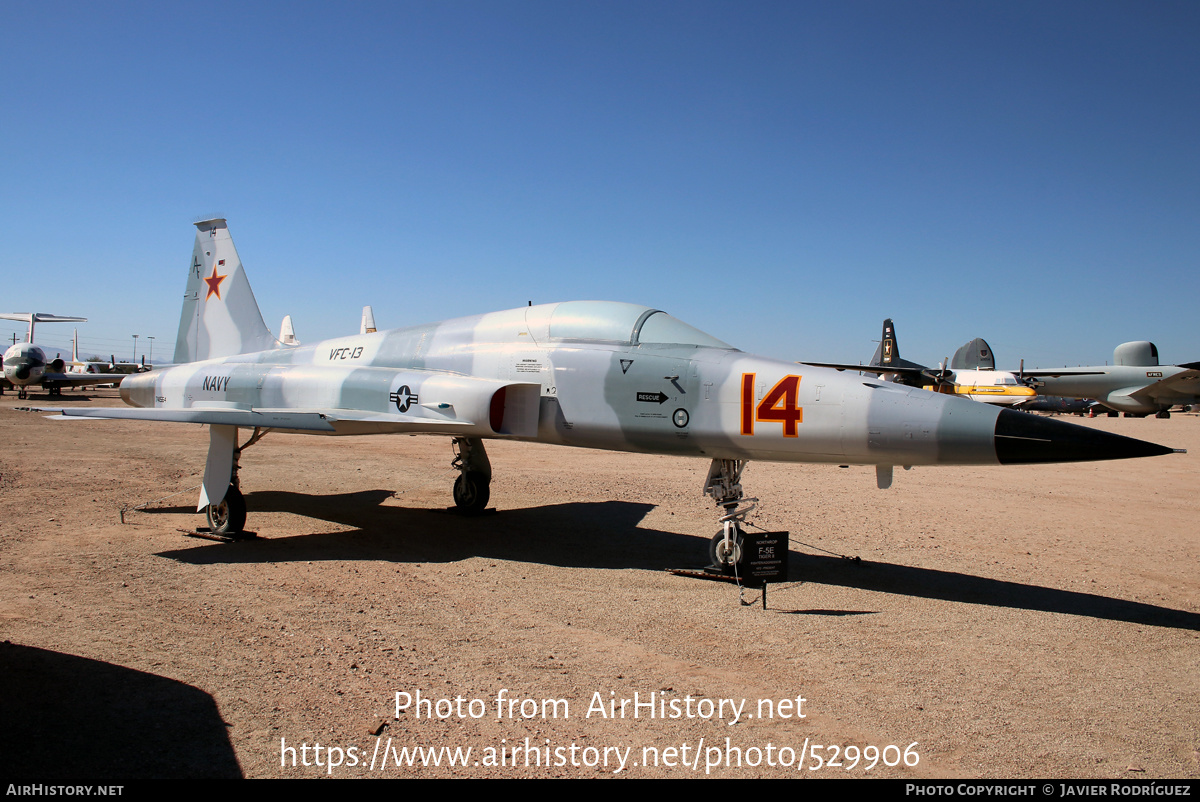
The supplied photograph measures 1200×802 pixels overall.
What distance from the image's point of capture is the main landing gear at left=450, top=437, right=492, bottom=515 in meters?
9.76

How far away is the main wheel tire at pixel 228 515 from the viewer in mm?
7895

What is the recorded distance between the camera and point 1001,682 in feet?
14.1

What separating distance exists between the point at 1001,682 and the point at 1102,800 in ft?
4.35

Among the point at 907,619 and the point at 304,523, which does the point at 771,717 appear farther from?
the point at 304,523

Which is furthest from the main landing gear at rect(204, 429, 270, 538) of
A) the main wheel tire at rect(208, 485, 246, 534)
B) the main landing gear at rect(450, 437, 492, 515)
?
the main landing gear at rect(450, 437, 492, 515)

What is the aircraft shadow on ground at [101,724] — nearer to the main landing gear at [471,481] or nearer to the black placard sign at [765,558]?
the black placard sign at [765,558]

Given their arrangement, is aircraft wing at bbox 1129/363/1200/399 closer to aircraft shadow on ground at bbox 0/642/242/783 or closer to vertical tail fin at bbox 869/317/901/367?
vertical tail fin at bbox 869/317/901/367

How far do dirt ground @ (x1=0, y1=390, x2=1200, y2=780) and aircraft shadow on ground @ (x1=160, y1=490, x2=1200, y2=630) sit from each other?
0.06 meters

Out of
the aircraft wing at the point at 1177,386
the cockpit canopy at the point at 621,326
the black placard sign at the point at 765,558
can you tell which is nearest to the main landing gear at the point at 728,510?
the black placard sign at the point at 765,558

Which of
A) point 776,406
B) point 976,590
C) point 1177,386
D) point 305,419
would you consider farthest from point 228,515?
point 1177,386

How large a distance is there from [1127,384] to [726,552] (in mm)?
42746

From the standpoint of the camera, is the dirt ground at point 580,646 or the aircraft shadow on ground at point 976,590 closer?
the dirt ground at point 580,646

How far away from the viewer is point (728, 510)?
6633 millimetres

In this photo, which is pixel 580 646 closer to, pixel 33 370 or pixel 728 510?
pixel 728 510
